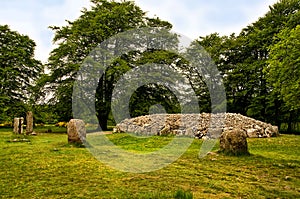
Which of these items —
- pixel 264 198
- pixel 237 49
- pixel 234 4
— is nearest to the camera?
pixel 264 198

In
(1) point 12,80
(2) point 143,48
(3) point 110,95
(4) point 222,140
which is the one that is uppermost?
(2) point 143,48

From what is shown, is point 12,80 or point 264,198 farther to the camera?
point 12,80

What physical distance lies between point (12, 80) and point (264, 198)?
3382cm

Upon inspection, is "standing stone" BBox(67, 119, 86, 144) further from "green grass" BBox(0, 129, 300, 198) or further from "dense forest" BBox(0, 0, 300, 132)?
"dense forest" BBox(0, 0, 300, 132)

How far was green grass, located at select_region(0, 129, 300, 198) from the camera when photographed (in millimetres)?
6363

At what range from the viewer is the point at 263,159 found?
11.1 meters

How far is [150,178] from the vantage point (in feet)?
25.3

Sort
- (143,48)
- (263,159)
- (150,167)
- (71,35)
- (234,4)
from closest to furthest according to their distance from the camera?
1. (150,167)
2. (263,159)
3. (234,4)
4. (71,35)
5. (143,48)

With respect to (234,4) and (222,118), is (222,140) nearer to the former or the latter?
(222,118)

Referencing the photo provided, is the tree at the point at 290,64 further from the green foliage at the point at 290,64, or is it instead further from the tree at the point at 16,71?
the tree at the point at 16,71

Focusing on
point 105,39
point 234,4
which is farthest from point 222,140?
point 105,39

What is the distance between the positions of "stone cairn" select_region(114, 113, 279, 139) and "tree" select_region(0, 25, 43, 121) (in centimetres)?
1716

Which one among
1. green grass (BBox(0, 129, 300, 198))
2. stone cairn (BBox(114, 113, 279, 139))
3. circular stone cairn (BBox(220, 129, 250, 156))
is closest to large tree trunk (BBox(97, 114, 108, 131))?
stone cairn (BBox(114, 113, 279, 139))

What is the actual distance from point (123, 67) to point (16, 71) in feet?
48.8
